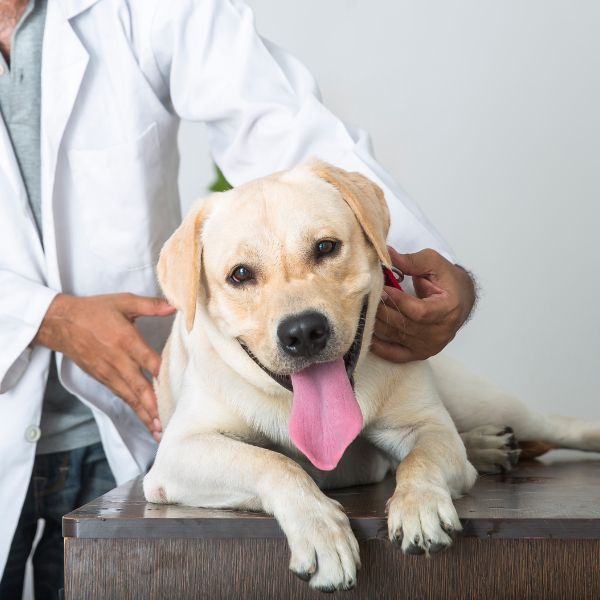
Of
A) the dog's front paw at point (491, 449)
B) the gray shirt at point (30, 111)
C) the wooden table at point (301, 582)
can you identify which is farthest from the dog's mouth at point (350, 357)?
the gray shirt at point (30, 111)

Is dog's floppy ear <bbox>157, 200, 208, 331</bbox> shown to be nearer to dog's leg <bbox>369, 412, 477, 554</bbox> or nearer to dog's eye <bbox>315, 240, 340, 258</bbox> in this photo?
dog's eye <bbox>315, 240, 340, 258</bbox>

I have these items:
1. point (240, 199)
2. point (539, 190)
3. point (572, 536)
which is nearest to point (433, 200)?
point (539, 190)

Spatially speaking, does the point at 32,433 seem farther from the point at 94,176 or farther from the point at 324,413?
the point at 324,413

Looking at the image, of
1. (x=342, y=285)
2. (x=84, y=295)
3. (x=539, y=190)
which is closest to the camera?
(x=342, y=285)

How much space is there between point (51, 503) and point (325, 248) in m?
1.06

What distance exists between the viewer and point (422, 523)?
3.41 feet

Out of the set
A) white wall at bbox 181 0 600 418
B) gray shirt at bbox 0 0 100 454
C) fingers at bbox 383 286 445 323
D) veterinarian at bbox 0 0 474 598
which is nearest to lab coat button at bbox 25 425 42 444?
veterinarian at bbox 0 0 474 598

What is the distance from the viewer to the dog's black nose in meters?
1.19

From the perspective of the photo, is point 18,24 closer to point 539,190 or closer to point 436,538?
point 436,538

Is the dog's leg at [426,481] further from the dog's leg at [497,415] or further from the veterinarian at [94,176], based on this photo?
the veterinarian at [94,176]

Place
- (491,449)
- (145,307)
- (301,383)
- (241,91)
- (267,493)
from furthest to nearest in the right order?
(241,91) < (145,307) < (491,449) < (301,383) < (267,493)

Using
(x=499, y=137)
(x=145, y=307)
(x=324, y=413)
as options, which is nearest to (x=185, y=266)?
(x=324, y=413)

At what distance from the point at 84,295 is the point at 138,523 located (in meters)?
0.96

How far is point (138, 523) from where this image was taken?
43.1 inches
